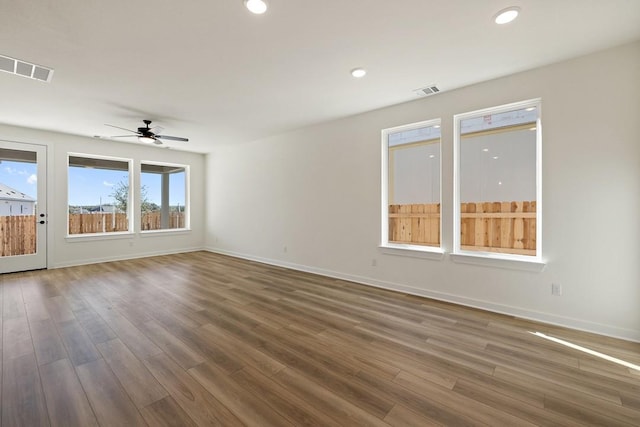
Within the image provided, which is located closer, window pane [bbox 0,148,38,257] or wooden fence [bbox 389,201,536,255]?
wooden fence [bbox 389,201,536,255]

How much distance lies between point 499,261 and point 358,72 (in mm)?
2821

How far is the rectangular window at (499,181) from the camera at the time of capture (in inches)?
133

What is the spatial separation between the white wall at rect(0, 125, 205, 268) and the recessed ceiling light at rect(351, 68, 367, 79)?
6003 mm

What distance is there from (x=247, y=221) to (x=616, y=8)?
640cm

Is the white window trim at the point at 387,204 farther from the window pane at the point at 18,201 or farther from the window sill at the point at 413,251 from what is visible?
the window pane at the point at 18,201

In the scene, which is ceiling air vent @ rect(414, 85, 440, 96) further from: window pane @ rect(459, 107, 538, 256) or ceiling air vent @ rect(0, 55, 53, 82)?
ceiling air vent @ rect(0, 55, 53, 82)

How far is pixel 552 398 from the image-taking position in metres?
1.84

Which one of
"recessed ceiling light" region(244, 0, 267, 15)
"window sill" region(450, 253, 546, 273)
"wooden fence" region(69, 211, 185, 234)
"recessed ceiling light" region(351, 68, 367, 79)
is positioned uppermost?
"recessed ceiling light" region(351, 68, 367, 79)

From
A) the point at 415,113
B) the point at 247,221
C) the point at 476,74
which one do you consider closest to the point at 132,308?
the point at 247,221

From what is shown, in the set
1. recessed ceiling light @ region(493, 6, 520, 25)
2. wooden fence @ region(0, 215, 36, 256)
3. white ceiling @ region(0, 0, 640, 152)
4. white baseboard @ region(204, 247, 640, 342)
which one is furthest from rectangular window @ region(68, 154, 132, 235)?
recessed ceiling light @ region(493, 6, 520, 25)

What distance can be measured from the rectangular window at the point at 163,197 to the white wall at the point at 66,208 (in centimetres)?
25

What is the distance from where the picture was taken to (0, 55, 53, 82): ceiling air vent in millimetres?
2871

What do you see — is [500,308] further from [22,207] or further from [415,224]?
[22,207]

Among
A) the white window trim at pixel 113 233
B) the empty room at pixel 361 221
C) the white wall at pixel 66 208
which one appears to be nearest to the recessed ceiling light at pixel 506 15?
the empty room at pixel 361 221
